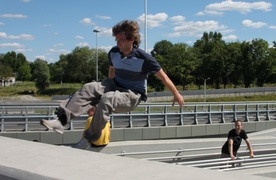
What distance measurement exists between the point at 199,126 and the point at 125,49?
735 inches

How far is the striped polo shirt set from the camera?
5.22 metres

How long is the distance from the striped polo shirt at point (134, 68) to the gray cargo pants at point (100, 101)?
0.11 metres

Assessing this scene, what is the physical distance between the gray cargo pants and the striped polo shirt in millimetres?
109

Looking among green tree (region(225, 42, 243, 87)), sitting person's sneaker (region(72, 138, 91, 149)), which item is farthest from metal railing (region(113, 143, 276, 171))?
green tree (region(225, 42, 243, 87))

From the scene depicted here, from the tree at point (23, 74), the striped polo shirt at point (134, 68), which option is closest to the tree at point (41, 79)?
the tree at point (23, 74)

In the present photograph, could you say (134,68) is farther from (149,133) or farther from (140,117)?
(140,117)

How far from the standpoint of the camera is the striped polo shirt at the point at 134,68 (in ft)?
17.1

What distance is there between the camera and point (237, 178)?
2.92m

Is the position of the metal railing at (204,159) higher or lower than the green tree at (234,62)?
lower

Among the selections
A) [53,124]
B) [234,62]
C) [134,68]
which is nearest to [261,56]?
[234,62]

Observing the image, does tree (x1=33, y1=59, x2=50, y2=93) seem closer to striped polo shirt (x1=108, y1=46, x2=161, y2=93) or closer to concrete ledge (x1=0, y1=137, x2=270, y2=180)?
striped polo shirt (x1=108, y1=46, x2=161, y2=93)

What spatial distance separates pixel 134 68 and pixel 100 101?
24.0 inches

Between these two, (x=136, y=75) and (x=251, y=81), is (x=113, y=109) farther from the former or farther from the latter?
(x=251, y=81)

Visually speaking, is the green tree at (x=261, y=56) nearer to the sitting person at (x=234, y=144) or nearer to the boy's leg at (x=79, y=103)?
the sitting person at (x=234, y=144)
